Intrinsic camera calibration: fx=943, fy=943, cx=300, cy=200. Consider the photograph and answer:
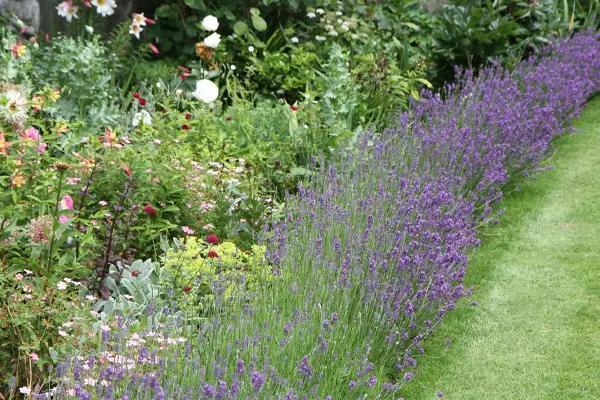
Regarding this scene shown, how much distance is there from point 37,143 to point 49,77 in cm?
181

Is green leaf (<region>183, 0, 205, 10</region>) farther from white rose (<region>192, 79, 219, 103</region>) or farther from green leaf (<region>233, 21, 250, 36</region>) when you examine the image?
white rose (<region>192, 79, 219, 103</region>)

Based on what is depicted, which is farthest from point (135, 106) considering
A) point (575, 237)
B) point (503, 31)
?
point (503, 31)

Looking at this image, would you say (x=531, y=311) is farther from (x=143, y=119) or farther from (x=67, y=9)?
(x=67, y=9)

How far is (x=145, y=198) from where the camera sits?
4.63m

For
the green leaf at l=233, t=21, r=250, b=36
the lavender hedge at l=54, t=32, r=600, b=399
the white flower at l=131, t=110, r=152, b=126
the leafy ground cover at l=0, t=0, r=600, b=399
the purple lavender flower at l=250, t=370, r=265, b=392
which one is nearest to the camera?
the purple lavender flower at l=250, t=370, r=265, b=392

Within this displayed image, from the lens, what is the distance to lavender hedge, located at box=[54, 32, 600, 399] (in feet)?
10.3

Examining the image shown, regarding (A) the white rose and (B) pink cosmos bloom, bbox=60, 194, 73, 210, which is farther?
(A) the white rose

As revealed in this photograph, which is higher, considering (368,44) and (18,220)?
(368,44)

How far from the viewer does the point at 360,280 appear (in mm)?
4082

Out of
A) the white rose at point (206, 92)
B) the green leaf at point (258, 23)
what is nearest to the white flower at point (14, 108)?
the white rose at point (206, 92)

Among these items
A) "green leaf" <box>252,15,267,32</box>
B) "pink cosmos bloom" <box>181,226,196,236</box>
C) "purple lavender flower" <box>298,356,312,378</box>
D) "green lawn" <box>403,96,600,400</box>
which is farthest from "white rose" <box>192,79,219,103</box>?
"purple lavender flower" <box>298,356,312,378</box>

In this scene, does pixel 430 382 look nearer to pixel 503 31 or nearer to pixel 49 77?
pixel 49 77

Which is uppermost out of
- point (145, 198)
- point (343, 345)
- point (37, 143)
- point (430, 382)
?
point (37, 143)

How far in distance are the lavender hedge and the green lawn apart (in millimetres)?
259
